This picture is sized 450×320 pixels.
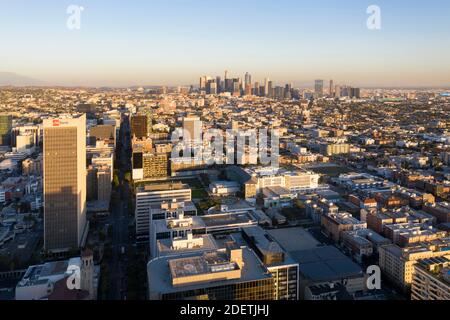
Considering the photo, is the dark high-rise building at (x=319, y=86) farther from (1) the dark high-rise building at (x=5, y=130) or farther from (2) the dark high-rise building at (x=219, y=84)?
(1) the dark high-rise building at (x=5, y=130)

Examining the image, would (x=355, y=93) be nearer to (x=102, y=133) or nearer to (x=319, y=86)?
(x=319, y=86)

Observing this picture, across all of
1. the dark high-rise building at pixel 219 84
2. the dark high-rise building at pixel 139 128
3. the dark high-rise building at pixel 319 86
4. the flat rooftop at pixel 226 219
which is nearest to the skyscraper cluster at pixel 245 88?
the dark high-rise building at pixel 219 84

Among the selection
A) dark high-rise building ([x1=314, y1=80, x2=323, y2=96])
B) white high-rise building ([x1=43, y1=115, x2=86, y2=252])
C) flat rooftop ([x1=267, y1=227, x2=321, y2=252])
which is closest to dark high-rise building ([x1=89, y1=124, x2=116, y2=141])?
white high-rise building ([x1=43, y1=115, x2=86, y2=252])

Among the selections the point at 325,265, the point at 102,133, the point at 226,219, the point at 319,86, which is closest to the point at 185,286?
the point at 325,265

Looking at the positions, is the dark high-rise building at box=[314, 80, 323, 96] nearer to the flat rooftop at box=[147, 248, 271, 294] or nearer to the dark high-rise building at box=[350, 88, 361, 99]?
the dark high-rise building at box=[350, 88, 361, 99]

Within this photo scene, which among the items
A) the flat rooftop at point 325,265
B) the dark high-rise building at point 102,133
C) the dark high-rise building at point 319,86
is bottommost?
the flat rooftop at point 325,265

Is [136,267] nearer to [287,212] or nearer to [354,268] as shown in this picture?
[354,268]

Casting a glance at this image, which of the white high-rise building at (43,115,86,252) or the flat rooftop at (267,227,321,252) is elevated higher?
the white high-rise building at (43,115,86,252)

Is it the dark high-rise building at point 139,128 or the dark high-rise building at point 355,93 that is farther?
the dark high-rise building at point 355,93
